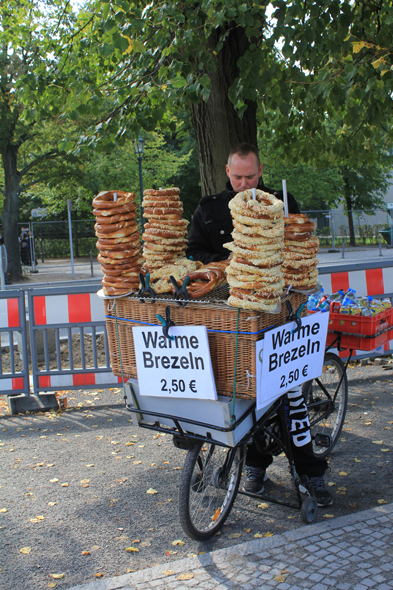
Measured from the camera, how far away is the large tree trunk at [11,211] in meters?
25.3

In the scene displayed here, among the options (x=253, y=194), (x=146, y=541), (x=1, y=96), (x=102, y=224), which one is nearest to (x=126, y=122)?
(x=102, y=224)

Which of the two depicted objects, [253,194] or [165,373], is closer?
[253,194]

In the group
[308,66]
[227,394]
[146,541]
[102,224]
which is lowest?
[146,541]

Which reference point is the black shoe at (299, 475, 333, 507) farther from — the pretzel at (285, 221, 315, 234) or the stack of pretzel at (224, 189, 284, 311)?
the pretzel at (285, 221, 315, 234)

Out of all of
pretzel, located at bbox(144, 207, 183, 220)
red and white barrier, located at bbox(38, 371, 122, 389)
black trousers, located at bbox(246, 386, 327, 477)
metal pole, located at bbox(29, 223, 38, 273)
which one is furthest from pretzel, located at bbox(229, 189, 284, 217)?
metal pole, located at bbox(29, 223, 38, 273)

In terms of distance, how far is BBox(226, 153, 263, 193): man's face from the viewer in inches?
164

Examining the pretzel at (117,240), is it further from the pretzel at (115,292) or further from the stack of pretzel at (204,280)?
the stack of pretzel at (204,280)

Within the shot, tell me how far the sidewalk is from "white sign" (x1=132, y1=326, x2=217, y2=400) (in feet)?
3.26

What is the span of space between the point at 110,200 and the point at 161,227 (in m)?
0.36

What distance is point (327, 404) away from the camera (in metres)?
4.82

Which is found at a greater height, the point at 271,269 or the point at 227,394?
the point at 271,269

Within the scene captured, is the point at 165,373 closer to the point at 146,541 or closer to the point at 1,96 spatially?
the point at 146,541

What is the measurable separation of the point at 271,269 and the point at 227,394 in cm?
78

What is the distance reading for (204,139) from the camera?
660 cm
